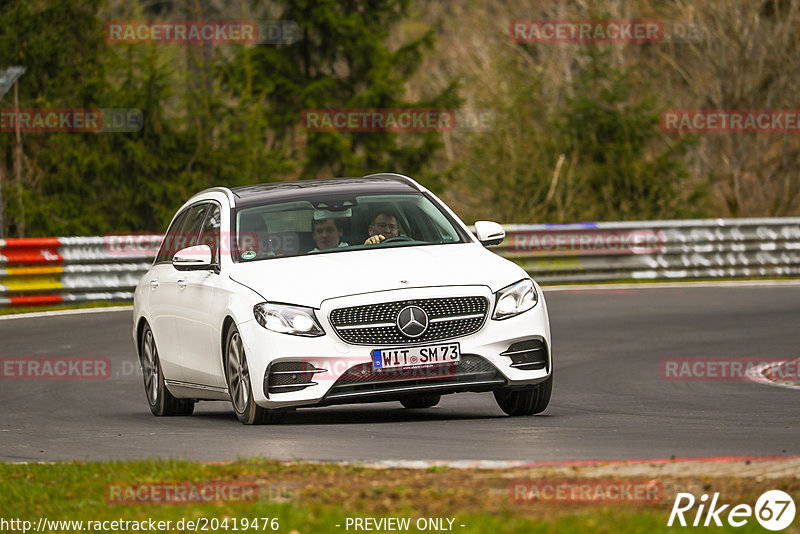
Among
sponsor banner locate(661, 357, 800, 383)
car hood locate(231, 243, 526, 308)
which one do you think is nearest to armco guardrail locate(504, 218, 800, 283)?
sponsor banner locate(661, 357, 800, 383)

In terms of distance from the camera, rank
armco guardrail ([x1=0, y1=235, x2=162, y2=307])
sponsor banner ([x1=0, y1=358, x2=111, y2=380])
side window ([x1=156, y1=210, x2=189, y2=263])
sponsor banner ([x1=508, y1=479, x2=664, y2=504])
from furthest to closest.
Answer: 1. armco guardrail ([x1=0, y1=235, x2=162, y2=307])
2. sponsor banner ([x1=0, y1=358, x2=111, y2=380])
3. side window ([x1=156, y1=210, x2=189, y2=263])
4. sponsor banner ([x1=508, y1=479, x2=664, y2=504])

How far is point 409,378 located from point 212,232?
91.9 inches

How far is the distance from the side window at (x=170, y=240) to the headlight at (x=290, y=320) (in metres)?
2.40

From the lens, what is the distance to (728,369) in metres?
14.6

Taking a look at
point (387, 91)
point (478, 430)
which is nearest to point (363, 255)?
point (478, 430)

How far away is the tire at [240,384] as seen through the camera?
10.4 meters

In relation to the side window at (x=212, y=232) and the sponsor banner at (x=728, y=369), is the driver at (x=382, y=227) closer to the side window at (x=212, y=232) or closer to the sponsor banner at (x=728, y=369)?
the side window at (x=212, y=232)

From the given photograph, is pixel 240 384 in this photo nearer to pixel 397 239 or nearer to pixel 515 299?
pixel 397 239

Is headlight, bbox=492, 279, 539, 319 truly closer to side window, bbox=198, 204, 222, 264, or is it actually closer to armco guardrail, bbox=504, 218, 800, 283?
side window, bbox=198, 204, 222, 264

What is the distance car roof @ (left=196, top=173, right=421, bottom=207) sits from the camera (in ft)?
37.6

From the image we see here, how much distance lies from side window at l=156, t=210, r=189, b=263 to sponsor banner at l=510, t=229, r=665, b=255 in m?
14.4

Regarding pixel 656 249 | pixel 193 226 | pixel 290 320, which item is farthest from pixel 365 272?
pixel 656 249

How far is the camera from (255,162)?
96.6ft

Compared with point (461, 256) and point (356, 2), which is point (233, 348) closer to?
point (461, 256)
